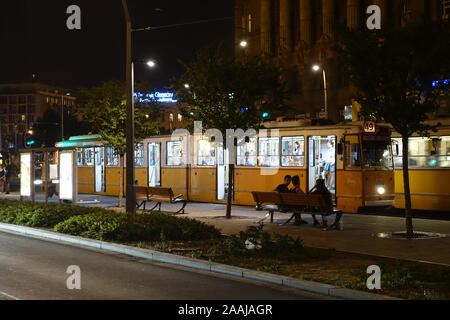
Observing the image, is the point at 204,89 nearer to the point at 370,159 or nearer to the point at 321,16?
the point at 370,159

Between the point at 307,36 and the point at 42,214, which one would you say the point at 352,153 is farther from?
the point at 307,36

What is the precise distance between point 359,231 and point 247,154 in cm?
859

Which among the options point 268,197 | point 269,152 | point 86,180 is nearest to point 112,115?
point 269,152

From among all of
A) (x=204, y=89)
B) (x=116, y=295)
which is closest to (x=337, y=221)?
(x=204, y=89)

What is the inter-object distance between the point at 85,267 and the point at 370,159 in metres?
12.2

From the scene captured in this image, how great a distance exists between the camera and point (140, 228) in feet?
48.1

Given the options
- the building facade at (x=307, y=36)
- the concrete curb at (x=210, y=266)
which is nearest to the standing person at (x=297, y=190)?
the concrete curb at (x=210, y=266)

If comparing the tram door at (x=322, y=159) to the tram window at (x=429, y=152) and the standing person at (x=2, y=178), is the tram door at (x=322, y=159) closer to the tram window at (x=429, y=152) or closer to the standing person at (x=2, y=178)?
the tram window at (x=429, y=152)

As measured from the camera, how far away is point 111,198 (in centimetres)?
3086

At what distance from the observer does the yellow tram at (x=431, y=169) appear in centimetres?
1997

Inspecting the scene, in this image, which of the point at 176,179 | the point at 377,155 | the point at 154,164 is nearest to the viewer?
the point at 377,155

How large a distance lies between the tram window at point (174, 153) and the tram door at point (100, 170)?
567cm

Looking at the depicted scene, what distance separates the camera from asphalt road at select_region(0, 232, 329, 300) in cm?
895

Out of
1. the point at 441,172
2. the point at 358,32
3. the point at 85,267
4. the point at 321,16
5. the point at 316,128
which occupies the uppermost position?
the point at 321,16
